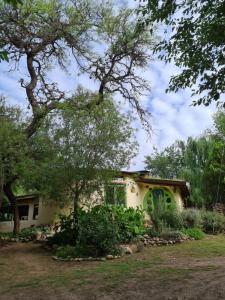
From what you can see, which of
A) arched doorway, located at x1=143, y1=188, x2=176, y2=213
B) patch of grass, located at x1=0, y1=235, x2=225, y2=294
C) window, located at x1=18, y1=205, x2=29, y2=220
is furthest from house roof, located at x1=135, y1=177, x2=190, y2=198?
patch of grass, located at x1=0, y1=235, x2=225, y2=294

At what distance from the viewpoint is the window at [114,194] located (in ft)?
50.8

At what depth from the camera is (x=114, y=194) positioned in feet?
52.5

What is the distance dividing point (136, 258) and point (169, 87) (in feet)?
21.1

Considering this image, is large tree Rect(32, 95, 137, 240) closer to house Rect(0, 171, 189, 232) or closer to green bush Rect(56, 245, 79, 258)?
green bush Rect(56, 245, 79, 258)

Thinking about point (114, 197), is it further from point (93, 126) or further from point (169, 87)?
point (169, 87)

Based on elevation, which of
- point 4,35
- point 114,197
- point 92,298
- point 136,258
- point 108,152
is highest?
point 4,35

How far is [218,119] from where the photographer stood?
36.1 metres

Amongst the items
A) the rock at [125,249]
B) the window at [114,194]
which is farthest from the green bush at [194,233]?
the rock at [125,249]

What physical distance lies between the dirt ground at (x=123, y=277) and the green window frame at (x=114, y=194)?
2679 millimetres

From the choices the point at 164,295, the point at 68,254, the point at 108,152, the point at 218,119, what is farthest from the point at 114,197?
the point at 218,119

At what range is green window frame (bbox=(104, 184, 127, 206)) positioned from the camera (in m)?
15.5

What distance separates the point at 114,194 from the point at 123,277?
746 cm

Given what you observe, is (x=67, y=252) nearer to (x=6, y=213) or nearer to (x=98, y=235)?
(x=98, y=235)

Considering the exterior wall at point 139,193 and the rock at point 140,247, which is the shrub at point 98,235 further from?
the exterior wall at point 139,193
